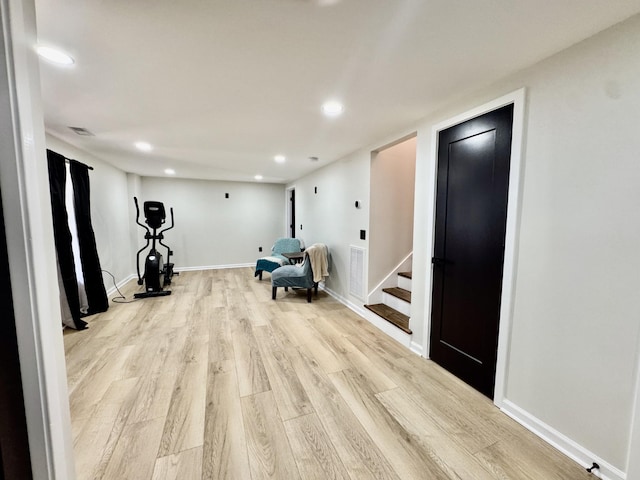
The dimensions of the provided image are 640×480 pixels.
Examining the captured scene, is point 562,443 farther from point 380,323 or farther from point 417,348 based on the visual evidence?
point 380,323

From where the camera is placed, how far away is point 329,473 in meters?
1.34

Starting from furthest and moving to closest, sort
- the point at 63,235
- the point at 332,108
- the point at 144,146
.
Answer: the point at 144,146 < the point at 63,235 < the point at 332,108

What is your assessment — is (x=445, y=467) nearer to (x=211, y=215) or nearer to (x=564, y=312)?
(x=564, y=312)

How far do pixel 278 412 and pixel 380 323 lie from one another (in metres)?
1.69

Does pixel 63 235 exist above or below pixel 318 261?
above

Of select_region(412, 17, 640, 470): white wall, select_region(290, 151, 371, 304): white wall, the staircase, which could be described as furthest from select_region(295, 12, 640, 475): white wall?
select_region(290, 151, 371, 304): white wall

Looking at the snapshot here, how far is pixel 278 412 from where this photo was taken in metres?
1.75

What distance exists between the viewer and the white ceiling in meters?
1.12

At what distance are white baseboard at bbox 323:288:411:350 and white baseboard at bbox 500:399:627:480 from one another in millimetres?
989

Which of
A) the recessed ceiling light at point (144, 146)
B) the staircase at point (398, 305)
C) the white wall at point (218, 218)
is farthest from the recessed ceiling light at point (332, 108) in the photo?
the white wall at point (218, 218)

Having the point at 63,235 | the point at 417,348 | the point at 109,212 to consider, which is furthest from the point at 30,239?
the point at 109,212

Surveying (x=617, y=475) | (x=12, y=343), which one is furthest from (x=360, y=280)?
(x=12, y=343)

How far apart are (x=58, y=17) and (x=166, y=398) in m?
2.23

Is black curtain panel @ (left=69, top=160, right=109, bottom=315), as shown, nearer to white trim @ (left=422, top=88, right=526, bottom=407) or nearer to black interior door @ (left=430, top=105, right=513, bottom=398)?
black interior door @ (left=430, top=105, right=513, bottom=398)
